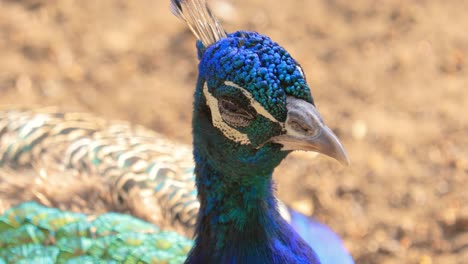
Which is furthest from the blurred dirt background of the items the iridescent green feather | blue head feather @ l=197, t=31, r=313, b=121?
blue head feather @ l=197, t=31, r=313, b=121

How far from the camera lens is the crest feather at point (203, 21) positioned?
1.72m

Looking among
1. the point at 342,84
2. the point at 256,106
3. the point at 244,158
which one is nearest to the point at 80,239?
the point at 244,158

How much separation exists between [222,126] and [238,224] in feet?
0.99

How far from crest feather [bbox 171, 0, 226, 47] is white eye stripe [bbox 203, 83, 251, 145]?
0.58ft

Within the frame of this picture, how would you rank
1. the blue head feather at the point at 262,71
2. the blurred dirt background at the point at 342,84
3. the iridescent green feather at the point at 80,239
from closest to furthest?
the blue head feather at the point at 262,71 < the iridescent green feather at the point at 80,239 < the blurred dirt background at the point at 342,84

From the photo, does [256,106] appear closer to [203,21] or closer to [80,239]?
[203,21]

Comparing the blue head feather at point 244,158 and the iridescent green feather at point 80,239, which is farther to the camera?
the iridescent green feather at point 80,239

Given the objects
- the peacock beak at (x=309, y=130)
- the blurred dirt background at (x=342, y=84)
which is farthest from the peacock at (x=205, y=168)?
the blurred dirt background at (x=342, y=84)

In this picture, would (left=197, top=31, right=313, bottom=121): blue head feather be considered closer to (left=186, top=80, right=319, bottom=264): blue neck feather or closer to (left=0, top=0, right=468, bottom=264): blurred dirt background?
(left=186, top=80, right=319, bottom=264): blue neck feather

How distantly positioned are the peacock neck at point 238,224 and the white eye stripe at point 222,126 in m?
0.13

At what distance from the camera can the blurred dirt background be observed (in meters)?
2.94

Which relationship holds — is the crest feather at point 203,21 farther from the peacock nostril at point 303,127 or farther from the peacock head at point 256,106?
the peacock nostril at point 303,127

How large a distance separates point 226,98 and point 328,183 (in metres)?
1.63

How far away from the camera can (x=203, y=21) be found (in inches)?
68.1
